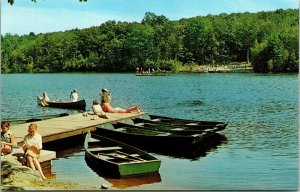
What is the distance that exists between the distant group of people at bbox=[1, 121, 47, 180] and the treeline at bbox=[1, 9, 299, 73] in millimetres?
1533

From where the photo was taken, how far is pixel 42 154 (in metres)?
8.75

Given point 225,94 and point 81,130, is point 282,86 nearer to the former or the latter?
point 225,94

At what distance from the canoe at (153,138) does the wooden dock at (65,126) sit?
1.93 feet

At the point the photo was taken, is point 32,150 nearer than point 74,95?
Yes

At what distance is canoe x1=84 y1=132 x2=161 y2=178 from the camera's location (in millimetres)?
8625

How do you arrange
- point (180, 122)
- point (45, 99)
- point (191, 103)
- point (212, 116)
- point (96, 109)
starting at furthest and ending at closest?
point (191, 103), point (45, 99), point (212, 116), point (180, 122), point (96, 109)

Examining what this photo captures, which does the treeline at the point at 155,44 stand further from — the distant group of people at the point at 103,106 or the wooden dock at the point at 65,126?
the wooden dock at the point at 65,126

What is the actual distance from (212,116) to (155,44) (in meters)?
4.68

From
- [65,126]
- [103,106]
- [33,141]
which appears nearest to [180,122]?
[103,106]

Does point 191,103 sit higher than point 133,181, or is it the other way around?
point 191,103

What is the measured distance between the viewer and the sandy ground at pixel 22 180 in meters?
6.88

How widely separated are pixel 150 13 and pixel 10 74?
305cm

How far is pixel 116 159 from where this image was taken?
373 inches

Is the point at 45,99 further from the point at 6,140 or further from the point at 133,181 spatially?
the point at 133,181
